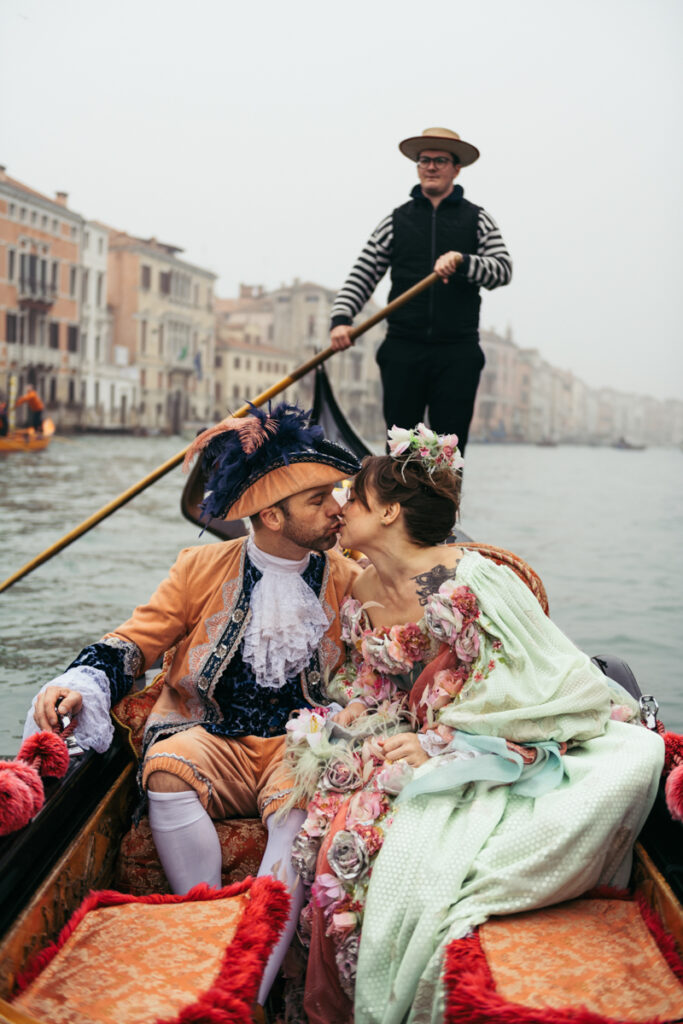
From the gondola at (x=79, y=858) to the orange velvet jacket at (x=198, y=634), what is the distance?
0.15 m

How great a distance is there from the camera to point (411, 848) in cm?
146

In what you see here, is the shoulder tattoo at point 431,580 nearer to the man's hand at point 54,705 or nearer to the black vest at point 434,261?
the man's hand at point 54,705

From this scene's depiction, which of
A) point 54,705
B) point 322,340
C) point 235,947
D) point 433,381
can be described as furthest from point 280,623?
point 322,340

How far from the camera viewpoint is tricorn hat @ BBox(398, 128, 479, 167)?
295 centimetres

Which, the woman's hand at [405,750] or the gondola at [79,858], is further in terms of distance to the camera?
the woman's hand at [405,750]

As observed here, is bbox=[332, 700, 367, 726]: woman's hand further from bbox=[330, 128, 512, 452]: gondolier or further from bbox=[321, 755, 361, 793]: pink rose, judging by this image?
bbox=[330, 128, 512, 452]: gondolier

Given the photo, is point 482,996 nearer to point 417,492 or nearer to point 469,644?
point 469,644

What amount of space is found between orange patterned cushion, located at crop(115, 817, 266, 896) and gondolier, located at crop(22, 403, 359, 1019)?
1.6 inches

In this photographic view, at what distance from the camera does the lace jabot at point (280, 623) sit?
192 cm

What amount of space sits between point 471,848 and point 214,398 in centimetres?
4449

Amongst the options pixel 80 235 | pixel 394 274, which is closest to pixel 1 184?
pixel 80 235

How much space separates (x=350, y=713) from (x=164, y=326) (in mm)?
41015

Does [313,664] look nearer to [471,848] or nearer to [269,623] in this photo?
[269,623]

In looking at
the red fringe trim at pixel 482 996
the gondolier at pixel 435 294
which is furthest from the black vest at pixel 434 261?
the red fringe trim at pixel 482 996
